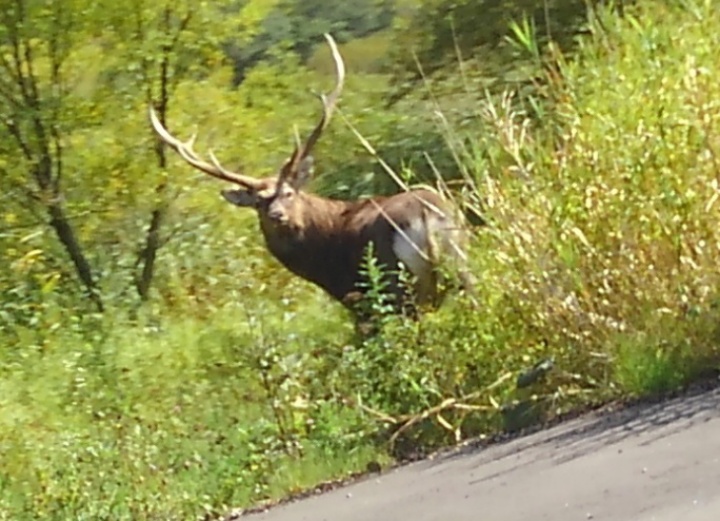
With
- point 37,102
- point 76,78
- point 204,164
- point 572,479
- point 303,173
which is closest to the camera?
point 572,479

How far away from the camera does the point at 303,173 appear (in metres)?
14.4

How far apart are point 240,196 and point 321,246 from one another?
0.79 meters

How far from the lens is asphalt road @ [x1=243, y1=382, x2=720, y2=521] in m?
6.00

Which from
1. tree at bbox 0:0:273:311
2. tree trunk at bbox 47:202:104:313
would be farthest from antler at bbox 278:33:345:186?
tree trunk at bbox 47:202:104:313

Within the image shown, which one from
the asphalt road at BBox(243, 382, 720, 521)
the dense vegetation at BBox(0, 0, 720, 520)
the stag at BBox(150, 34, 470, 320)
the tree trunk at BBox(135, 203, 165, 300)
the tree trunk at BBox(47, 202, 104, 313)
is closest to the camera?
the asphalt road at BBox(243, 382, 720, 521)

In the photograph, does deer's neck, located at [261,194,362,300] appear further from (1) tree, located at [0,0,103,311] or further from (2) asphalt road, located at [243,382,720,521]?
(2) asphalt road, located at [243,382,720,521]

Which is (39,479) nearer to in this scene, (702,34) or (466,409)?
(466,409)

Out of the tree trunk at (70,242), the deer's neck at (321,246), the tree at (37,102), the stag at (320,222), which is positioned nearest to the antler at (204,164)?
the stag at (320,222)

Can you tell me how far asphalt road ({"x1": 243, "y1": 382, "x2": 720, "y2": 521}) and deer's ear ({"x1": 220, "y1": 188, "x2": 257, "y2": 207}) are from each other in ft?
21.0

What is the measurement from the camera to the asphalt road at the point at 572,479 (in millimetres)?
6004

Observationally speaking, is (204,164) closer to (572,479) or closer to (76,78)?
(76,78)

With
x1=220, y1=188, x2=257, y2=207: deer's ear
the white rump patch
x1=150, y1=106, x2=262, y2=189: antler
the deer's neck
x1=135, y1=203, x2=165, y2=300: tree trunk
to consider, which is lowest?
x1=135, y1=203, x2=165, y2=300: tree trunk

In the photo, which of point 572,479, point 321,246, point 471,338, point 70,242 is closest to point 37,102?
point 70,242

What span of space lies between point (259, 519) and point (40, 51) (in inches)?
372
